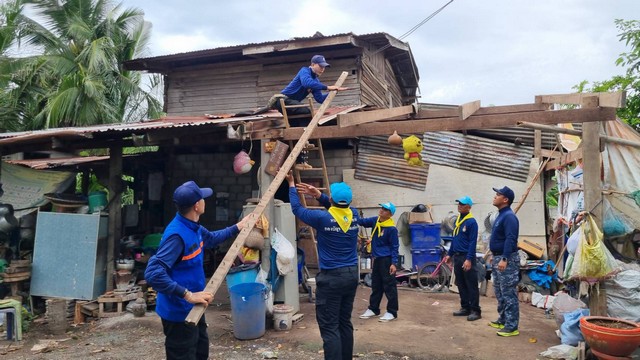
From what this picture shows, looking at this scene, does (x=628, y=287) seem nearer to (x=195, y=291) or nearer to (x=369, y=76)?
(x=195, y=291)

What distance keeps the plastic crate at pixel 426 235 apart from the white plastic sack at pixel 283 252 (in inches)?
149

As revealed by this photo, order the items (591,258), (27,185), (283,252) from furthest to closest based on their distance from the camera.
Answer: (27,185)
(283,252)
(591,258)

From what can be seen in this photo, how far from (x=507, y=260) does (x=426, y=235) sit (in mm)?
3699

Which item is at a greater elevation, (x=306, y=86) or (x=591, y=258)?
(x=306, y=86)

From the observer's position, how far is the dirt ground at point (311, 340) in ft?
18.1

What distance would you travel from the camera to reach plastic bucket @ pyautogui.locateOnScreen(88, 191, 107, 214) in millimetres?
8109

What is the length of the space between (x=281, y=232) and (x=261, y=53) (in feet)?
18.6

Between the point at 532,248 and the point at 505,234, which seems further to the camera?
the point at 532,248

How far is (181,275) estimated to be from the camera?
345 cm

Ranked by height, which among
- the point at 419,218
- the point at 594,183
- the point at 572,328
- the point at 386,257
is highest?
the point at 594,183

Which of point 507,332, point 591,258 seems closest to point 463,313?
point 507,332

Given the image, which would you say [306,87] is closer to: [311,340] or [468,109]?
[468,109]

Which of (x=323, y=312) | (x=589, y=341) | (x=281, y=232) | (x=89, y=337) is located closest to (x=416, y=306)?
(x=281, y=232)

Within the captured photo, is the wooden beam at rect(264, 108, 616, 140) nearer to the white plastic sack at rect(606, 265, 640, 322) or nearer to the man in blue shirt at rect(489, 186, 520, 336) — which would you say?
the man in blue shirt at rect(489, 186, 520, 336)
